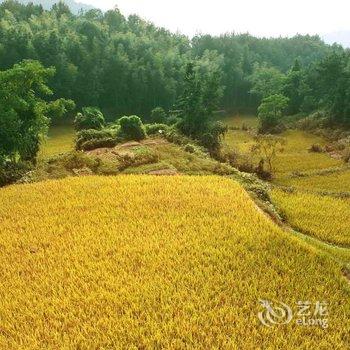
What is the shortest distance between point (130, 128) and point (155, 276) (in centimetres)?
2024

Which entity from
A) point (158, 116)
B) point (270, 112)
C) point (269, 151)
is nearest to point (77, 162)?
point (269, 151)

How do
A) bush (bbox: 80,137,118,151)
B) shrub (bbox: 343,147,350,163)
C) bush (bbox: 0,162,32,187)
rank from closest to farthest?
bush (bbox: 0,162,32,187) < bush (bbox: 80,137,118,151) < shrub (bbox: 343,147,350,163)

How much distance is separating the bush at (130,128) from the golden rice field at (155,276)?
1360cm

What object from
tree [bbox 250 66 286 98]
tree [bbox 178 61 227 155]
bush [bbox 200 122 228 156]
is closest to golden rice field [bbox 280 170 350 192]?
bush [bbox 200 122 228 156]

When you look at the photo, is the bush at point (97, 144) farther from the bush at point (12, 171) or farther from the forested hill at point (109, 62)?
the forested hill at point (109, 62)

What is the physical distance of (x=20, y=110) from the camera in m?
25.6

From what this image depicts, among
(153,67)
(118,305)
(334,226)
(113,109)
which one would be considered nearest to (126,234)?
(118,305)

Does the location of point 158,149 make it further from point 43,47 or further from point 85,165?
point 43,47

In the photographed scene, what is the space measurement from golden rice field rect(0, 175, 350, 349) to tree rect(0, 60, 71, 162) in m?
7.82

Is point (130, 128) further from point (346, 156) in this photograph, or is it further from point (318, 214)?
point (346, 156)

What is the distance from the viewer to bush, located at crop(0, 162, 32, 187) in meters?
23.8

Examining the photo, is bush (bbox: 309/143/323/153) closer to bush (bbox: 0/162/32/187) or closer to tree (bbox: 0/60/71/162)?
tree (bbox: 0/60/71/162)

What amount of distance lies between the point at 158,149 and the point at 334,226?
12511mm

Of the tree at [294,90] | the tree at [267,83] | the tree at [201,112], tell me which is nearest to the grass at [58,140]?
the tree at [201,112]
